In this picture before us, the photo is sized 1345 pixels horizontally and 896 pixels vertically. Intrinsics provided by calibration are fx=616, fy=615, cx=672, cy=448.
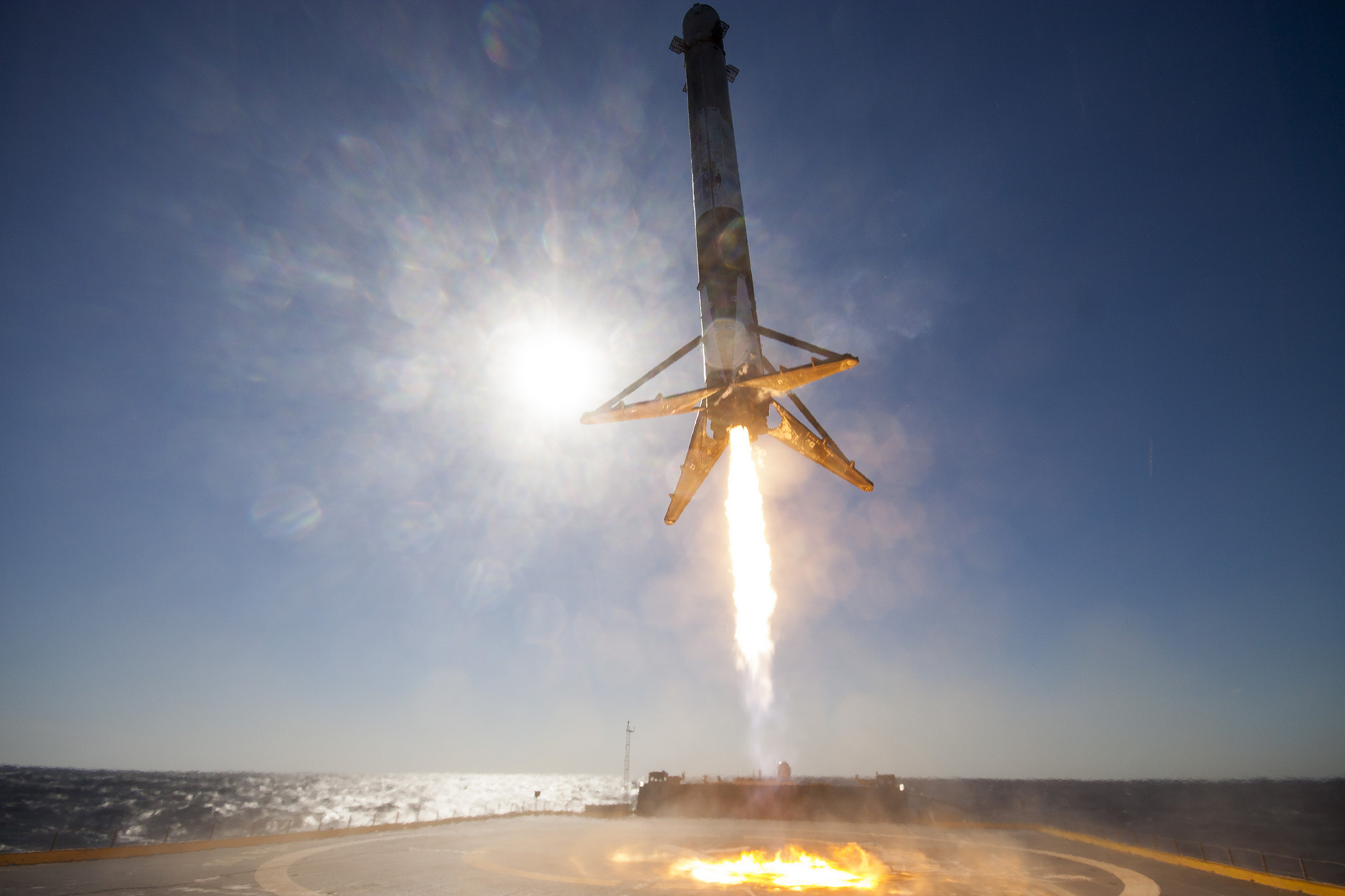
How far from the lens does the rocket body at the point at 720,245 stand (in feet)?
79.6

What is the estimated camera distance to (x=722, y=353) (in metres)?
24.6

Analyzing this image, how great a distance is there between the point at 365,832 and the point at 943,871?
26365 mm

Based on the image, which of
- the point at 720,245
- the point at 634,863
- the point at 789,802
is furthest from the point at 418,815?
the point at 720,245

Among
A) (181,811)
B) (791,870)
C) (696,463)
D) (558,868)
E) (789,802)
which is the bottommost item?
(181,811)

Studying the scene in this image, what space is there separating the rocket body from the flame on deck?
15.2 metres

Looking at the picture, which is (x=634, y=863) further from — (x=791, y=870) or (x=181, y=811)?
(x=181, y=811)

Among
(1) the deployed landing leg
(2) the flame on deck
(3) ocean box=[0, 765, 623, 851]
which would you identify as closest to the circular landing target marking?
(2) the flame on deck

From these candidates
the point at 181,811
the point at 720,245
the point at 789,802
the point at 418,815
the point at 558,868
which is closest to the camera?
the point at 558,868

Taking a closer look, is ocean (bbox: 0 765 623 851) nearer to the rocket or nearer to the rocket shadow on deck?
the rocket shadow on deck

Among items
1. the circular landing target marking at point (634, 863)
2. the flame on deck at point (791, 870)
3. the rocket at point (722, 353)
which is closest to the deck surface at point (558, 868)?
the circular landing target marking at point (634, 863)

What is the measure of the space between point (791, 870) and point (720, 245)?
23972 millimetres

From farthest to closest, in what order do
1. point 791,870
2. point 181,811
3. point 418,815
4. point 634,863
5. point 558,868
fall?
point 181,811 → point 418,815 → point 634,863 → point 791,870 → point 558,868

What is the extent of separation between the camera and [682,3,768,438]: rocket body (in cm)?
2427

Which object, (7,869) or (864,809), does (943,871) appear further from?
(7,869)
